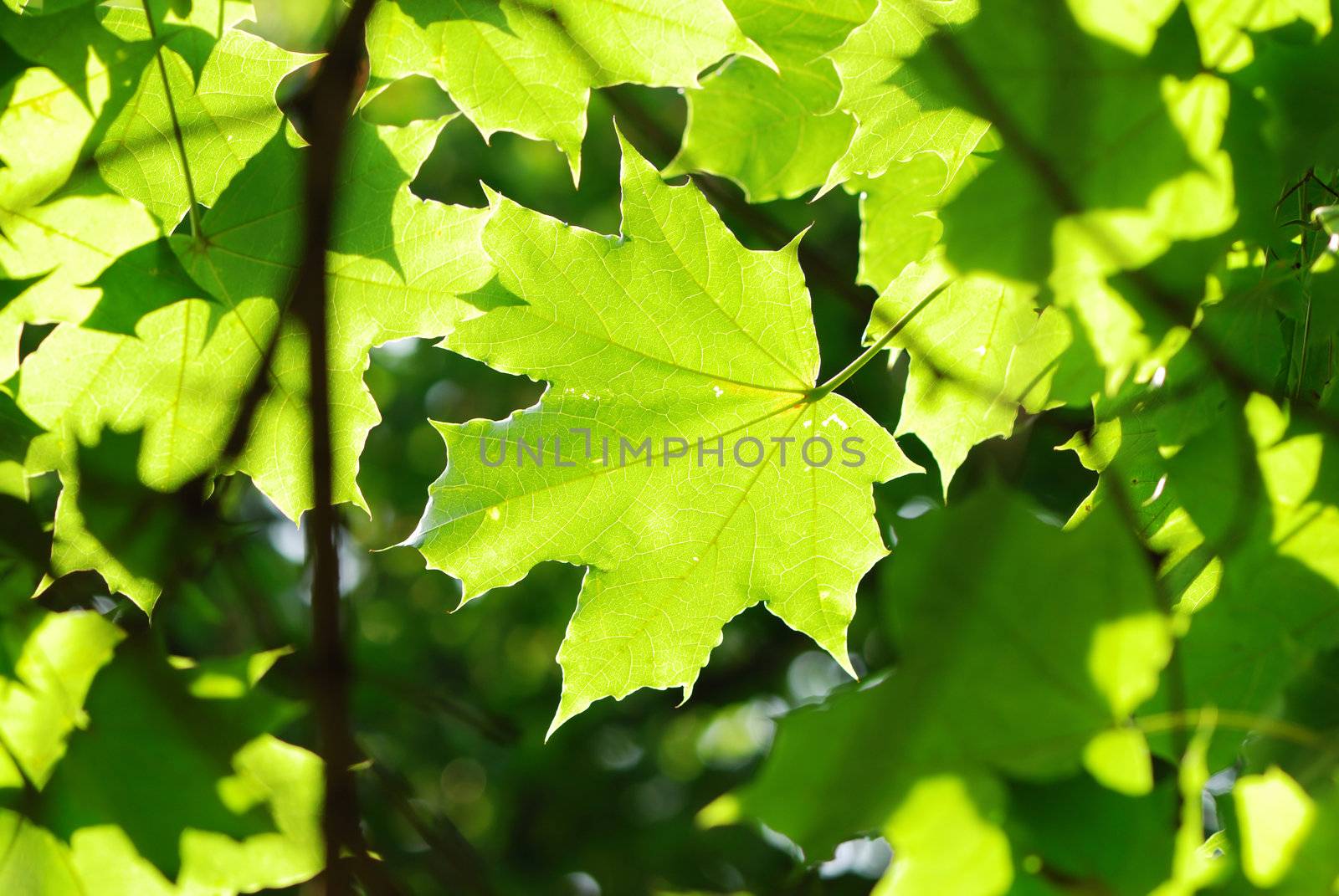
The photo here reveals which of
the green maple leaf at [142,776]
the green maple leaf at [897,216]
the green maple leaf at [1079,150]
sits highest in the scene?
the green maple leaf at [1079,150]

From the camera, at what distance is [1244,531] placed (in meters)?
0.81

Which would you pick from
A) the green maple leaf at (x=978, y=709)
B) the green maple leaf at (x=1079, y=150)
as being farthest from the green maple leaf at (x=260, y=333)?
the green maple leaf at (x=978, y=709)

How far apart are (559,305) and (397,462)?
3.43 metres

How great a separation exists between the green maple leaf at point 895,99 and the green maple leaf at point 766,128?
5.3 inches

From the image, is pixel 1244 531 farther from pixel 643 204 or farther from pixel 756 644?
pixel 756 644

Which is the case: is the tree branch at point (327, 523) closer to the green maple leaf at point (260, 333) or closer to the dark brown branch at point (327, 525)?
the dark brown branch at point (327, 525)

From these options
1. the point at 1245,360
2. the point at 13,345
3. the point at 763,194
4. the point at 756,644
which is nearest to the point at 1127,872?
the point at 1245,360

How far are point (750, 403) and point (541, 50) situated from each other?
1.54 feet

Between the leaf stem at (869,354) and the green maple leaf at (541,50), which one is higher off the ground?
the green maple leaf at (541,50)

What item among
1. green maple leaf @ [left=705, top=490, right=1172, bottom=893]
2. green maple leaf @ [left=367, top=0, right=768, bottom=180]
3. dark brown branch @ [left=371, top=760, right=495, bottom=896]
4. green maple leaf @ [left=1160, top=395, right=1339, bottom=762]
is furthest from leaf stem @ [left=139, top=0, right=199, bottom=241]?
green maple leaf @ [left=1160, top=395, right=1339, bottom=762]

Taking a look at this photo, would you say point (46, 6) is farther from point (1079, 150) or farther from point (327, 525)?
point (1079, 150)

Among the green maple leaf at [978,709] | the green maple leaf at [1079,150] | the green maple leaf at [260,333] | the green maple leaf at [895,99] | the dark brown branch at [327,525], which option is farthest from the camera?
the green maple leaf at [260,333]

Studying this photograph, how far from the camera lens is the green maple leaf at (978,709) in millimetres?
547

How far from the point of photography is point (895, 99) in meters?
1.13
